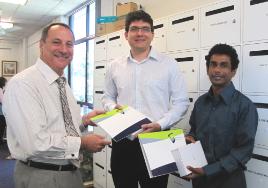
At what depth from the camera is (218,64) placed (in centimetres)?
169

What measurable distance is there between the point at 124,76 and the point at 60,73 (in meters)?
0.54

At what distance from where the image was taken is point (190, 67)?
2314 mm

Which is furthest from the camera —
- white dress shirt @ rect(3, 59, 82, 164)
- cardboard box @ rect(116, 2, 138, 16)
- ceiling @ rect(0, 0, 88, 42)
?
ceiling @ rect(0, 0, 88, 42)

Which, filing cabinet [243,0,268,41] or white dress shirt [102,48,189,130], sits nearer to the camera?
filing cabinet [243,0,268,41]

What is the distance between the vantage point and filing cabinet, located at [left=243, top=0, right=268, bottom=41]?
178 centimetres

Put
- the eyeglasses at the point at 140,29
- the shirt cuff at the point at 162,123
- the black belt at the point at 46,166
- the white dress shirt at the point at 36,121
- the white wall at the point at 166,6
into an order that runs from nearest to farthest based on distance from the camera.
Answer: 1. the white dress shirt at the point at 36,121
2. the black belt at the point at 46,166
3. the shirt cuff at the point at 162,123
4. the eyeglasses at the point at 140,29
5. the white wall at the point at 166,6

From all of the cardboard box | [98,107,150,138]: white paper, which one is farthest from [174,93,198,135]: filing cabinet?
the cardboard box

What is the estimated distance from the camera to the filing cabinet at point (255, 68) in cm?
179

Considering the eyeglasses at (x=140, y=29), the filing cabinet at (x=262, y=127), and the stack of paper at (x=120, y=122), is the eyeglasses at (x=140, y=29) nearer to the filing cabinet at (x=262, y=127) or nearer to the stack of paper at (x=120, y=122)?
the stack of paper at (x=120, y=122)

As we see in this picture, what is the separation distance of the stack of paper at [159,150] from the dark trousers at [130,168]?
0.39 meters

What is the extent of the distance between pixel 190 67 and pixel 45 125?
1.35m

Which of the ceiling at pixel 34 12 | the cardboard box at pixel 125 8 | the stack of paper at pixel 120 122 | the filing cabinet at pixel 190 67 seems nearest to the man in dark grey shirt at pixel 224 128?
the stack of paper at pixel 120 122

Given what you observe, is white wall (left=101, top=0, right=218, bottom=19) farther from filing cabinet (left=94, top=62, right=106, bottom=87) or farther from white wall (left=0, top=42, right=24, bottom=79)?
white wall (left=0, top=42, right=24, bottom=79)

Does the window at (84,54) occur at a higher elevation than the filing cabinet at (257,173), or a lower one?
higher
